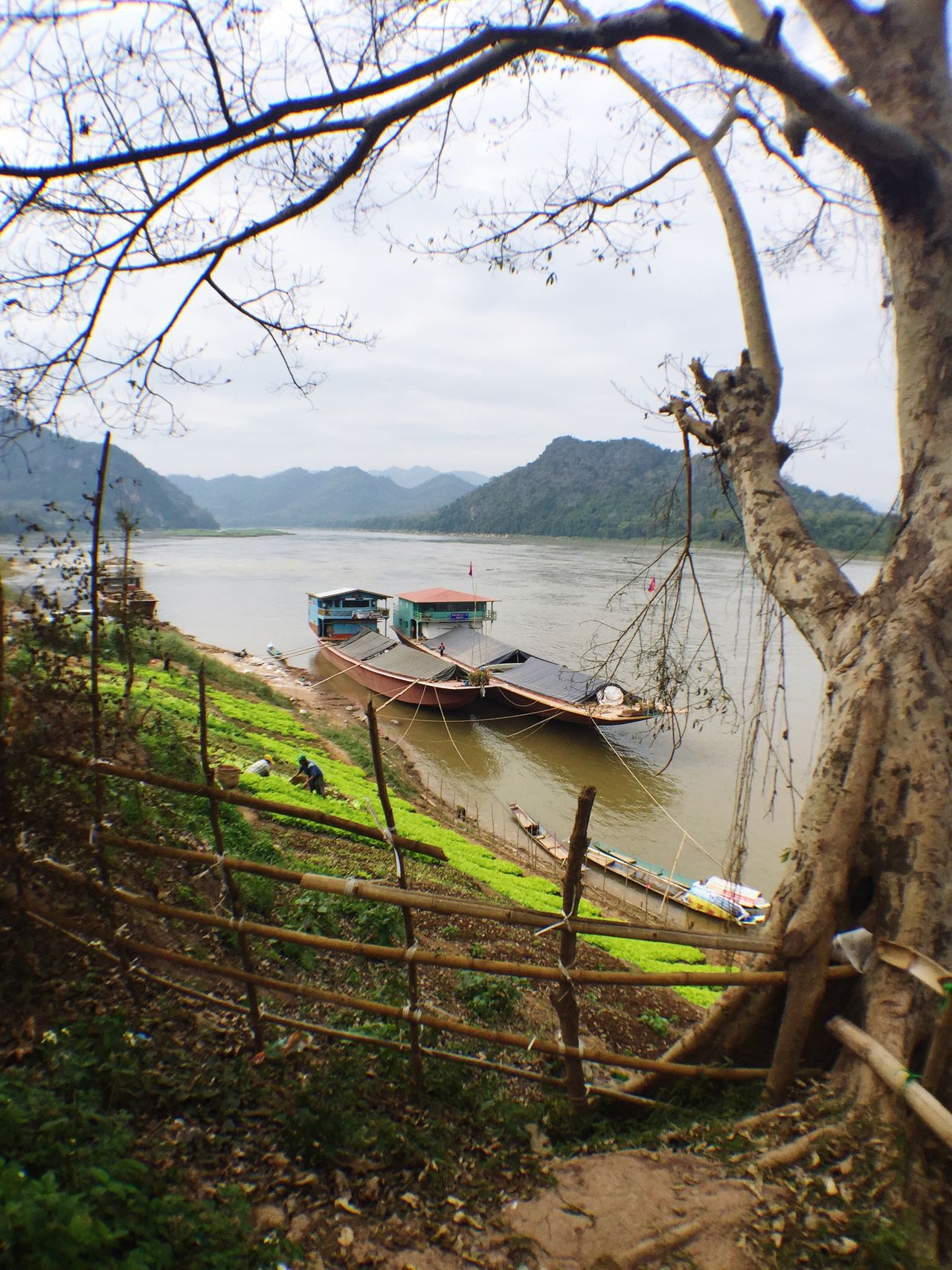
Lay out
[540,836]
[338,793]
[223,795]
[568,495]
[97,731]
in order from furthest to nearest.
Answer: [568,495] → [540,836] → [338,793] → [97,731] → [223,795]

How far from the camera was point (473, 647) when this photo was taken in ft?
74.8

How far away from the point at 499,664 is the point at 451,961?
61.6 feet

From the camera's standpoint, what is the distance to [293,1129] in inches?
97.3

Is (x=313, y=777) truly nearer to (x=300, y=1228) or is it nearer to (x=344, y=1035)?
(x=344, y=1035)

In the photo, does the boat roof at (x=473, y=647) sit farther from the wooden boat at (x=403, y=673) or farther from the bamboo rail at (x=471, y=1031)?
the bamboo rail at (x=471, y=1031)

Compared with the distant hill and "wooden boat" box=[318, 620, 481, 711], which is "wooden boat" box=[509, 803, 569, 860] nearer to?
"wooden boat" box=[318, 620, 481, 711]

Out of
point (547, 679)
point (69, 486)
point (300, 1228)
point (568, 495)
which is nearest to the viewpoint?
point (300, 1228)

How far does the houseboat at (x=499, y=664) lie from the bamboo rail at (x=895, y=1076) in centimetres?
1103

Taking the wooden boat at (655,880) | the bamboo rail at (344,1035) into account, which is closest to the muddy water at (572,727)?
the wooden boat at (655,880)

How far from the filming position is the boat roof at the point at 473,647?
21.7 m

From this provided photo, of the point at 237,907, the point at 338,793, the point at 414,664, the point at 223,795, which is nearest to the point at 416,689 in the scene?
the point at 414,664

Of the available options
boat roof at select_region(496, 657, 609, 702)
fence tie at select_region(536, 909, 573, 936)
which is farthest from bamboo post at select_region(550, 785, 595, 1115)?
boat roof at select_region(496, 657, 609, 702)

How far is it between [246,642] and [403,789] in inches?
742

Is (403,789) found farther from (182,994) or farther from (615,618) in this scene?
(615,618)
